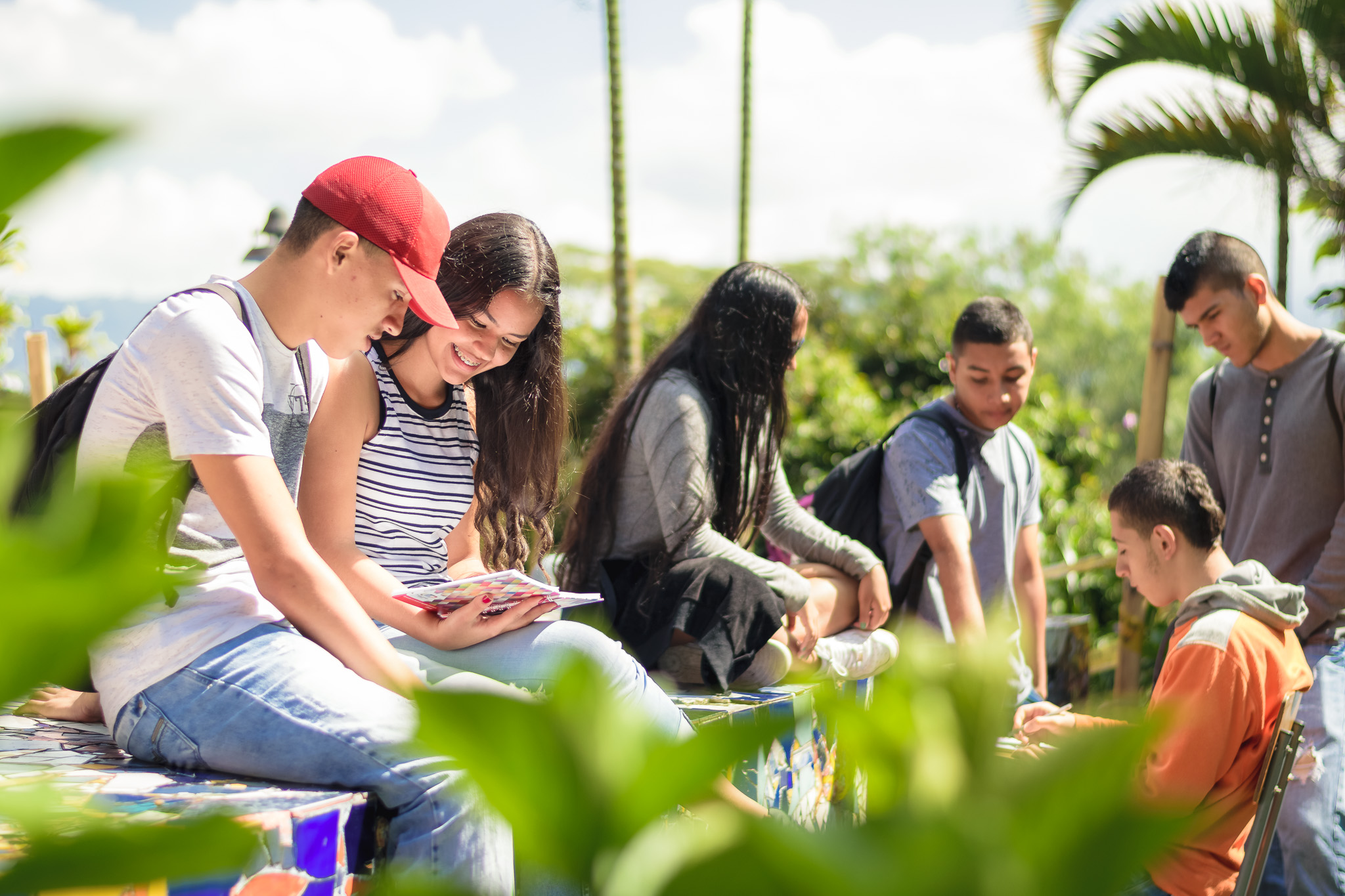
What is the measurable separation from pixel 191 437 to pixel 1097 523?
7.12 meters

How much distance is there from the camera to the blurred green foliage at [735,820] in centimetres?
29

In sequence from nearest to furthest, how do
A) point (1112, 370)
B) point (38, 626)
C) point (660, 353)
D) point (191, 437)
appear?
point (38, 626) → point (191, 437) → point (660, 353) → point (1112, 370)

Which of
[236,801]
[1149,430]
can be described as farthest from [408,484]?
[1149,430]

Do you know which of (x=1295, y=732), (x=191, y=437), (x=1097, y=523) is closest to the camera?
(x=191, y=437)

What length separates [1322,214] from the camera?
286 inches

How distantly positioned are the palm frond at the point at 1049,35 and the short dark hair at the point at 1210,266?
194 inches

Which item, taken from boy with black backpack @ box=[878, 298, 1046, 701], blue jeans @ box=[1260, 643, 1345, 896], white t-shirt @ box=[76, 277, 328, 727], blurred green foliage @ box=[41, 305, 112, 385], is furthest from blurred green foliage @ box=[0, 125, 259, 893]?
blurred green foliage @ box=[41, 305, 112, 385]

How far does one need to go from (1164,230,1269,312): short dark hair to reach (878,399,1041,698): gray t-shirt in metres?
0.84

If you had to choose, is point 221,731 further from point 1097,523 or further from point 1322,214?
point 1322,214

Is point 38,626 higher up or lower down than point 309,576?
higher up

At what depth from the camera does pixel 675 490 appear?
3.32 metres

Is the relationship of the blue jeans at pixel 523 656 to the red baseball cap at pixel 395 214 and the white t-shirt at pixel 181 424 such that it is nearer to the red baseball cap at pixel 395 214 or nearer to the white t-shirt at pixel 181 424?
the white t-shirt at pixel 181 424

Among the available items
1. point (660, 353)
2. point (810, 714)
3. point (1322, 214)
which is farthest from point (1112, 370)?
point (810, 714)

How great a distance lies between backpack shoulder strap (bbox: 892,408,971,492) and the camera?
4.00 metres
